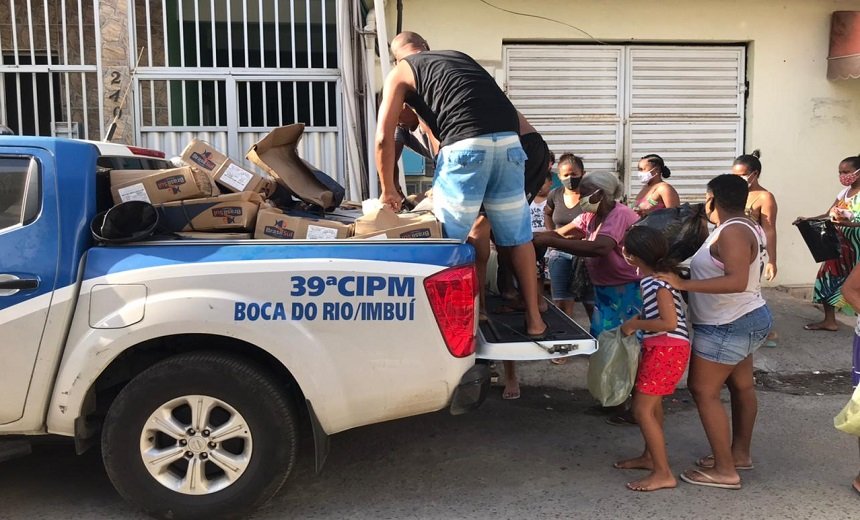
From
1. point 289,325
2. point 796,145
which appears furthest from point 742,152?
point 289,325

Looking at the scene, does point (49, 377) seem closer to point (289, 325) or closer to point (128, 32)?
point (289, 325)

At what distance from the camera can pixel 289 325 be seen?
3.14m

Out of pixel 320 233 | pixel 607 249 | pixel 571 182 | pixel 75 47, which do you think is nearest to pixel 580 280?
pixel 571 182

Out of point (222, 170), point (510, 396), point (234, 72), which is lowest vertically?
point (510, 396)

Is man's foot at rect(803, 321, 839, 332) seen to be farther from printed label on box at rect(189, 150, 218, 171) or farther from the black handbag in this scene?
printed label on box at rect(189, 150, 218, 171)

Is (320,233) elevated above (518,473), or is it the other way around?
(320,233)

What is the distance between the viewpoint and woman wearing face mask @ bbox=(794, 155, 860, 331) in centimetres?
633

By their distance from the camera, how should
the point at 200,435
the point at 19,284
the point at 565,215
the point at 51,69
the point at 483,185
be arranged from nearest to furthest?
1. the point at 19,284
2. the point at 200,435
3. the point at 483,185
4. the point at 565,215
5. the point at 51,69

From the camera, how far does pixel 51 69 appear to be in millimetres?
7246

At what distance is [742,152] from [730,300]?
209 inches

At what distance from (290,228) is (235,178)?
1.79ft

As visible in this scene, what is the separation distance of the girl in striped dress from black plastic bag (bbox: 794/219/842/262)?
307 centimetres

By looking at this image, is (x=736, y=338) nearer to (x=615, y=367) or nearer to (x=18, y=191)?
(x=615, y=367)

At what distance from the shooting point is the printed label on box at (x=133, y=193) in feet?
11.2
